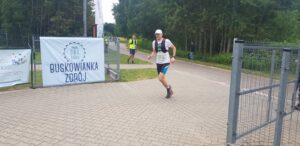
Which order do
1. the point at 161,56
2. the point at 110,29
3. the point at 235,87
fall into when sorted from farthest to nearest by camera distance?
the point at 110,29, the point at 161,56, the point at 235,87

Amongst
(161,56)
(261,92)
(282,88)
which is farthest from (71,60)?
(282,88)

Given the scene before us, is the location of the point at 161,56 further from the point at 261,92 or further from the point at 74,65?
the point at 261,92

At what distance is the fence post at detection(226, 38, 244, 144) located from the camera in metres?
4.32

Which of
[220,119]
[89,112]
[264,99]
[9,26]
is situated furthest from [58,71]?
[9,26]

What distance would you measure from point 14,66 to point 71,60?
1.66 metres

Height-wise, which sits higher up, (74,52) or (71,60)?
(74,52)

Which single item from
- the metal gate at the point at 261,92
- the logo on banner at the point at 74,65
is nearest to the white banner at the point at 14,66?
the logo on banner at the point at 74,65

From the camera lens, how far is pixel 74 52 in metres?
9.77

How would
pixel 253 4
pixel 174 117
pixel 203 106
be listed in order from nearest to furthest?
pixel 174 117 < pixel 203 106 < pixel 253 4

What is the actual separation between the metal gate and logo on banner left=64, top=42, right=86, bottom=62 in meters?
6.13

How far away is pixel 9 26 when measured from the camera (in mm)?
47625

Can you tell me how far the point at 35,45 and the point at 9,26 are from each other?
138ft

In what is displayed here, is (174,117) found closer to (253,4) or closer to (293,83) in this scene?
(293,83)

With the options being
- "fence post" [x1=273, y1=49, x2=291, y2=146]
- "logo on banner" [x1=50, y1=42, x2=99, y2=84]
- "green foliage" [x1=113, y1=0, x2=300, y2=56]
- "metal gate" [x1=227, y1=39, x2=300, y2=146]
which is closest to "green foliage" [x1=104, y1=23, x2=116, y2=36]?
"green foliage" [x1=113, y1=0, x2=300, y2=56]
